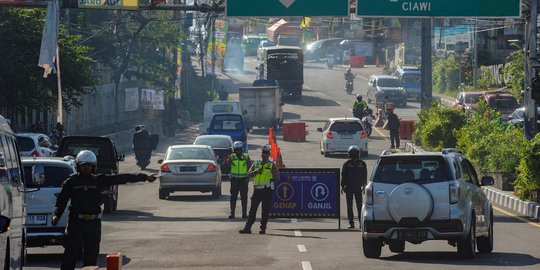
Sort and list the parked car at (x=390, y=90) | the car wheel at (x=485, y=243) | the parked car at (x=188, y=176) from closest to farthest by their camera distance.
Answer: the car wheel at (x=485, y=243)
the parked car at (x=188, y=176)
the parked car at (x=390, y=90)

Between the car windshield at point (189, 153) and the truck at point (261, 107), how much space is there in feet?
96.7

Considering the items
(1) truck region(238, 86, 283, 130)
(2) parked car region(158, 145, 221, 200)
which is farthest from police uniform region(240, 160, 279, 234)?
(1) truck region(238, 86, 283, 130)

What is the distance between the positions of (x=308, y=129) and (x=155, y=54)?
10648 millimetres

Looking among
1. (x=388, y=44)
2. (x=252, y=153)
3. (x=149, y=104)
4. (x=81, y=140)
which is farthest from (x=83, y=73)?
(x=388, y=44)

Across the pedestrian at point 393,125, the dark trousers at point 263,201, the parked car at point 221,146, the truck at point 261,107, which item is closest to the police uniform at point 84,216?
the dark trousers at point 263,201

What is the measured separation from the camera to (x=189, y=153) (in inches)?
1421

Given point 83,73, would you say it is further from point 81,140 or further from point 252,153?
point 81,140

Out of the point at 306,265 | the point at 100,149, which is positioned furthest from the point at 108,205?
the point at 306,265

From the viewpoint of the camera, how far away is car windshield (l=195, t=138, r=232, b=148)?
4294 cm

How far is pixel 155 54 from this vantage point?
7231 cm

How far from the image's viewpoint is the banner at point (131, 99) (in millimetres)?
70000

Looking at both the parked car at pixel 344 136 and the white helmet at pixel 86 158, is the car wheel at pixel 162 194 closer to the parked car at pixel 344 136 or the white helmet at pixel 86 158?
the parked car at pixel 344 136

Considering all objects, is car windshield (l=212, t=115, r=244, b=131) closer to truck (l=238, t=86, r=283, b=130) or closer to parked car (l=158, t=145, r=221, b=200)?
truck (l=238, t=86, r=283, b=130)

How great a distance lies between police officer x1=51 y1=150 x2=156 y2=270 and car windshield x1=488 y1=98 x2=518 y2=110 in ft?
148
